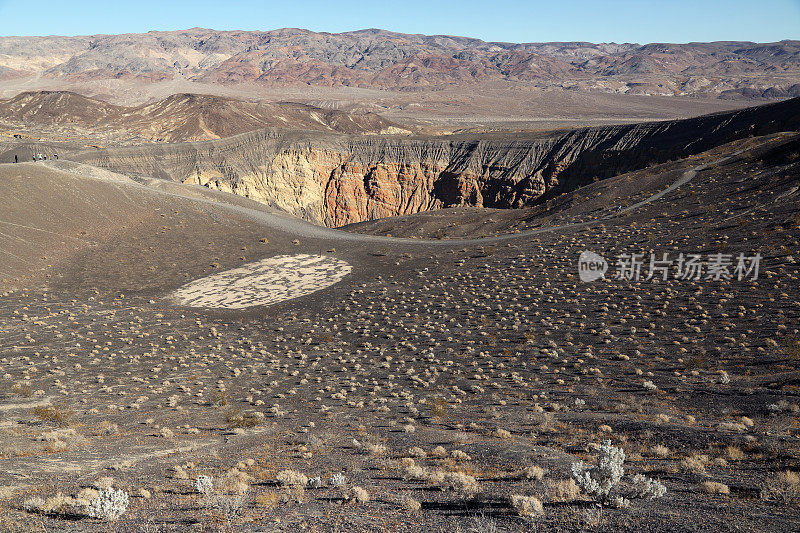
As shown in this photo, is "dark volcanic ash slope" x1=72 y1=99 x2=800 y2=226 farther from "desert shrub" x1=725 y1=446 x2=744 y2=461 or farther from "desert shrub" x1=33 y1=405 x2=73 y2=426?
"desert shrub" x1=725 y1=446 x2=744 y2=461

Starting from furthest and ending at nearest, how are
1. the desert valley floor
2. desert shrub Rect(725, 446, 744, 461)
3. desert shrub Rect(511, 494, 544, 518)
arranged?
desert shrub Rect(725, 446, 744, 461) < the desert valley floor < desert shrub Rect(511, 494, 544, 518)

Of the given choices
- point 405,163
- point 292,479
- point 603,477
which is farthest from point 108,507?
point 405,163

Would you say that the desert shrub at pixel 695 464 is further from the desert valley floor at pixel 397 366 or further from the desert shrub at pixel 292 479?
the desert shrub at pixel 292 479

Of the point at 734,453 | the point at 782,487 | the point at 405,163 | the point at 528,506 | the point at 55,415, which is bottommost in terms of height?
the point at 55,415

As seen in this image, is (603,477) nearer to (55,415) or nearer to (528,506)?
(528,506)

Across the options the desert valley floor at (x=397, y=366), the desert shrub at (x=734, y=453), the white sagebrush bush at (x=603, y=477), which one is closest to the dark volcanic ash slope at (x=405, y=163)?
the desert valley floor at (x=397, y=366)

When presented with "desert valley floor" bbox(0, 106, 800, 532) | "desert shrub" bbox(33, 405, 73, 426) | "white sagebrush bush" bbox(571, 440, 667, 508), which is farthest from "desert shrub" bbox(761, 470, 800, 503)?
"desert shrub" bbox(33, 405, 73, 426)

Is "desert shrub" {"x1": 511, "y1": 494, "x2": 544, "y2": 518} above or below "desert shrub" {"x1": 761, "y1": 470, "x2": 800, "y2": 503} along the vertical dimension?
below
